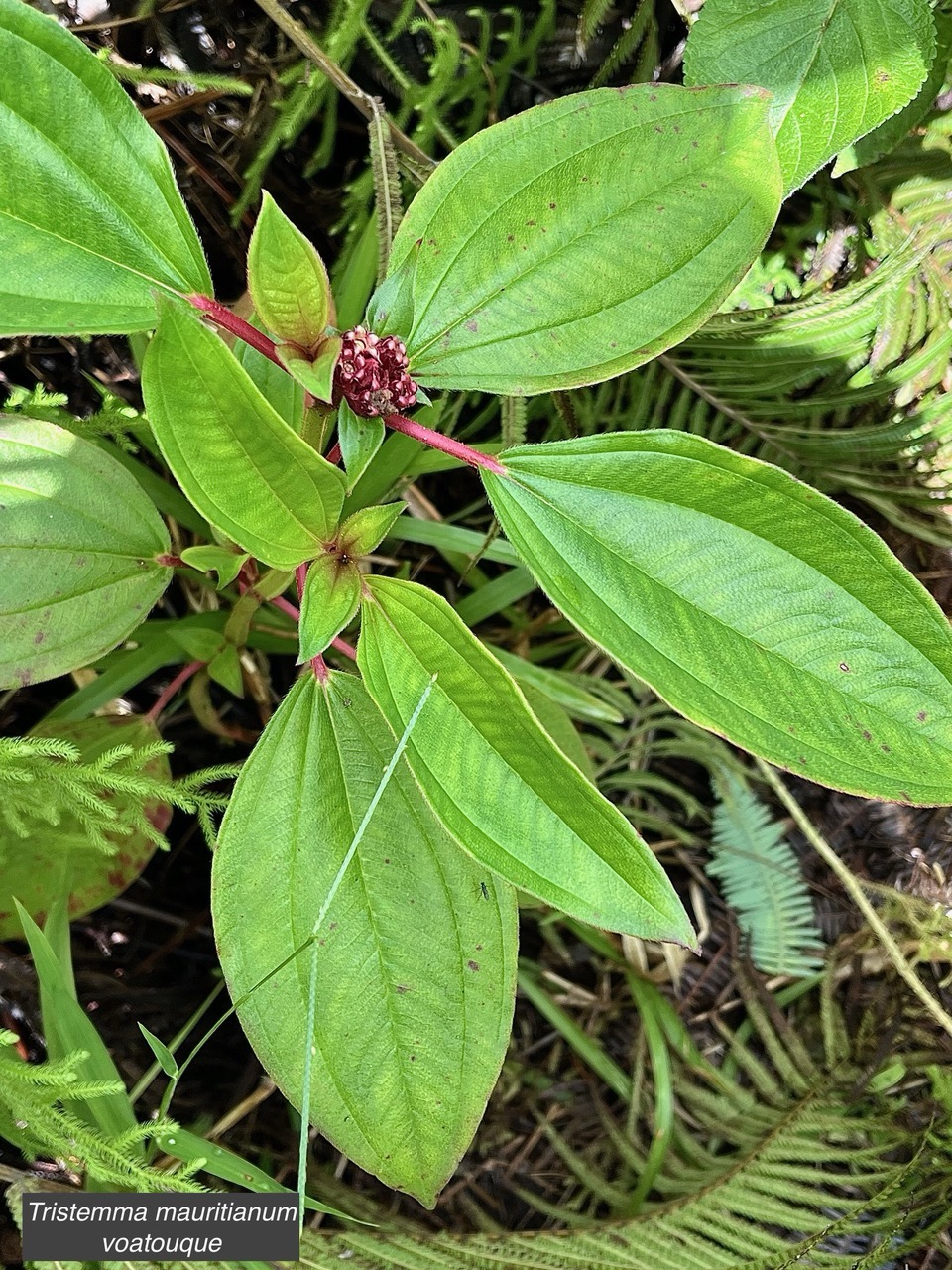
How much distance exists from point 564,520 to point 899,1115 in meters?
1.16

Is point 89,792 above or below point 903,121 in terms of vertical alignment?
below

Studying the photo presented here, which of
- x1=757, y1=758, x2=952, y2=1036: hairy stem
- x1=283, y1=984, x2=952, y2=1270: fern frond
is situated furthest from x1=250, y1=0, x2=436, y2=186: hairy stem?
x1=283, y1=984, x2=952, y2=1270: fern frond

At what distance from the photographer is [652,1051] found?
1.40m

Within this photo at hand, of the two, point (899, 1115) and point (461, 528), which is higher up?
point (461, 528)

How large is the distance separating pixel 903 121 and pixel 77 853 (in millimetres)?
1331

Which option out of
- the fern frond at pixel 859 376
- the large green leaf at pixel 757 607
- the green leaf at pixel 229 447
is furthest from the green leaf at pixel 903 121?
the green leaf at pixel 229 447

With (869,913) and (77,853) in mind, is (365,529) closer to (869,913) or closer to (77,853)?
(77,853)

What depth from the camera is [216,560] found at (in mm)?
865

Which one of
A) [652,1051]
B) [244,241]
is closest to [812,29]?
[244,241]

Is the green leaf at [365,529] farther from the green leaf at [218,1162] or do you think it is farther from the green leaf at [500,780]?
the green leaf at [218,1162]

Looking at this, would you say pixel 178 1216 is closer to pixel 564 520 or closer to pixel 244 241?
pixel 564 520

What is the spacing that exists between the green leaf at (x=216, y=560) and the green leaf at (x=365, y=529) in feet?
0.42

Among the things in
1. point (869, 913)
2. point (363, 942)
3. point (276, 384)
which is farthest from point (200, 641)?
point (869, 913)

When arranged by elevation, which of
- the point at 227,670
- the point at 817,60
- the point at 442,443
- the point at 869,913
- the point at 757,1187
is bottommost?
the point at 757,1187
